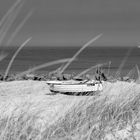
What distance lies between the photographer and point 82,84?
14.0m

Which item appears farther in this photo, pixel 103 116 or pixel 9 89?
pixel 9 89

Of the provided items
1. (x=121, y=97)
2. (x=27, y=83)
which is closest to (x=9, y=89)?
(x=27, y=83)

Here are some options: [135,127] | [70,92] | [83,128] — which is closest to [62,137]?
[83,128]

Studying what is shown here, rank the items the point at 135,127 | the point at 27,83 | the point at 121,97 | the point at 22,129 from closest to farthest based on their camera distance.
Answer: the point at 22,129
the point at 135,127
the point at 121,97
the point at 27,83

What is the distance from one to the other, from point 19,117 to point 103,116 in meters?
0.93

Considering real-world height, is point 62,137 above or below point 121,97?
below

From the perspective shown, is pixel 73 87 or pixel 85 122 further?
pixel 73 87

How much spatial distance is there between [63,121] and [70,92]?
1015 cm

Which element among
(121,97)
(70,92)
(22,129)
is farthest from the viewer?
(70,92)

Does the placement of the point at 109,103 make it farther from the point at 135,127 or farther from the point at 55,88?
the point at 55,88

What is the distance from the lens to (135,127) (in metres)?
3.74

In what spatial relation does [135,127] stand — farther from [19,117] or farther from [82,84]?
[82,84]

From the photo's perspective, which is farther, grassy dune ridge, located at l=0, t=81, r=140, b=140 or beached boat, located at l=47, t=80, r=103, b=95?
beached boat, located at l=47, t=80, r=103, b=95

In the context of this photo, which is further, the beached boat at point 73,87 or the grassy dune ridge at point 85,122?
the beached boat at point 73,87
